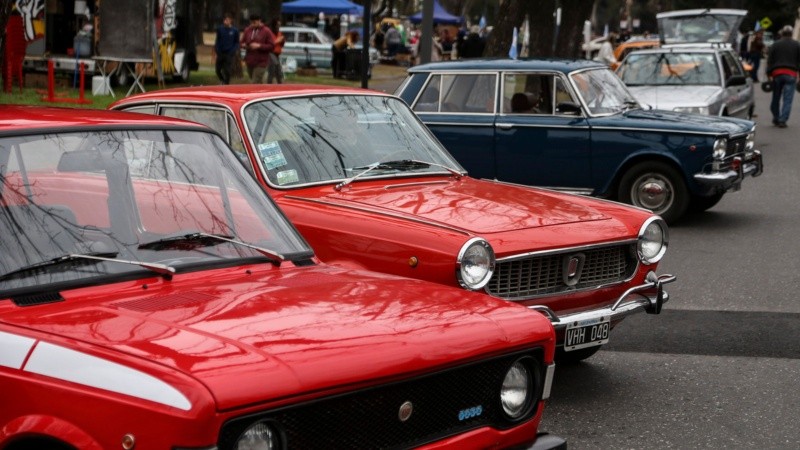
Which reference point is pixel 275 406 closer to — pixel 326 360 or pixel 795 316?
pixel 326 360

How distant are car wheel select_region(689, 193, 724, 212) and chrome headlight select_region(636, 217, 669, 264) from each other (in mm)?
6881

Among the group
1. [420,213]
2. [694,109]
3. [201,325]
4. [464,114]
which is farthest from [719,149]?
[201,325]

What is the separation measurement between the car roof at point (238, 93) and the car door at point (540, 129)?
4698 mm

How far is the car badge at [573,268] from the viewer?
6707mm

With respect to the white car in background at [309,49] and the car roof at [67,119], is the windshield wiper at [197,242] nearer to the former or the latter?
the car roof at [67,119]

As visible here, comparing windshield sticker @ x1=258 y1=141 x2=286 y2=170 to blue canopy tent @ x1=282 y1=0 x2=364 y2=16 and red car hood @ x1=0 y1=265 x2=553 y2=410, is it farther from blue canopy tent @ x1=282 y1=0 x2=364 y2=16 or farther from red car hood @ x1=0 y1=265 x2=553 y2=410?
blue canopy tent @ x1=282 y1=0 x2=364 y2=16

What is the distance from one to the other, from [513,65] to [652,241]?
5.67 metres

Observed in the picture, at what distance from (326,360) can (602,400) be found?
3.62 m

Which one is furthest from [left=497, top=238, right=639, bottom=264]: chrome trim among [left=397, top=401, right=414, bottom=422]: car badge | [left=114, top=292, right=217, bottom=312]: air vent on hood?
[left=397, top=401, right=414, bottom=422]: car badge

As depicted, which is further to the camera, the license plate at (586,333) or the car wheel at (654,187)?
the car wheel at (654,187)

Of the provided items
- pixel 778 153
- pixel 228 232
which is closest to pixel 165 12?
pixel 778 153

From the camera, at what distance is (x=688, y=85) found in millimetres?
19000

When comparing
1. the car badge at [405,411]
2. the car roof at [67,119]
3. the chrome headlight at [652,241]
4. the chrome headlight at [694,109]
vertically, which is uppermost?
the car roof at [67,119]

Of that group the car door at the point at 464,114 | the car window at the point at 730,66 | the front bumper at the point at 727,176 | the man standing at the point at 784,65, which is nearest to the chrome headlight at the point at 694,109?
the car window at the point at 730,66
